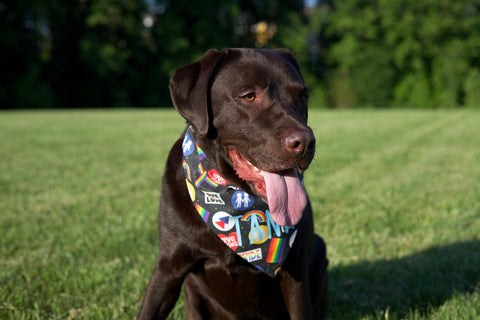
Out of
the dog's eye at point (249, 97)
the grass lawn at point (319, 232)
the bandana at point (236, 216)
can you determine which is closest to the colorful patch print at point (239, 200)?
the bandana at point (236, 216)

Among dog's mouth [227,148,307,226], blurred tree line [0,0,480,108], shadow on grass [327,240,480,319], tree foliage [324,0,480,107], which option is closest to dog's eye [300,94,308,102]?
dog's mouth [227,148,307,226]

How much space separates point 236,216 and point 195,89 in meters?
0.65

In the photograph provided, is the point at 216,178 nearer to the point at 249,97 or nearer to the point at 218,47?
the point at 249,97

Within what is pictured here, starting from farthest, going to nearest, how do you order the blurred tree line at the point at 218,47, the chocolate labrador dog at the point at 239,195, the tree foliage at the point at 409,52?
the tree foliage at the point at 409,52 < the blurred tree line at the point at 218,47 < the chocolate labrador dog at the point at 239,195

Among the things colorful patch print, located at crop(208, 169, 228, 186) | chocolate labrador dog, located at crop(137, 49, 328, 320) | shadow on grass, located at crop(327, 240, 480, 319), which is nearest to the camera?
chocolate labrador dog, located at crop(137, 49, 328, 320)

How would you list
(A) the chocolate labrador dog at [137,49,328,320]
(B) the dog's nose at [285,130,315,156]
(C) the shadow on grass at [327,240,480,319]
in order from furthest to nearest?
(C) the shadow on grass at [327,240,480,319], (A) the chocolate labrador dog at [137,49,328,320], (B) the dog's nose at [285,130,315,156]

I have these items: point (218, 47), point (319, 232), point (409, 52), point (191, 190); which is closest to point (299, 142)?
point (191, 190)

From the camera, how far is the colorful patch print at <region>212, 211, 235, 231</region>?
2.06m

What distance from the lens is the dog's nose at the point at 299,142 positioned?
1932mm

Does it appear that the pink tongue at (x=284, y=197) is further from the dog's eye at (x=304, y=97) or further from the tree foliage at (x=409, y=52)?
the tree foliage at (x=409, y=52)

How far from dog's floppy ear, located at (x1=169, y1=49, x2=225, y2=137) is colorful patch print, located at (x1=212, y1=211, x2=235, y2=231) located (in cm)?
39

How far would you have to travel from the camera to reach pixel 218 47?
38.5 meters

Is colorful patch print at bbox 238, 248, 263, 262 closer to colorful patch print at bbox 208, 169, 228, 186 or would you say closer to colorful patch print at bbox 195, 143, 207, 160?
colorful patch print at bbox 208, 169, 228, 186

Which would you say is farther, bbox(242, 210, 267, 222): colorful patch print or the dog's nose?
bbox(242, 210, 267, 222): colorful patch print
